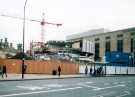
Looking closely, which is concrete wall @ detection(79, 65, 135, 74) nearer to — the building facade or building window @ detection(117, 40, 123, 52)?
the building facade

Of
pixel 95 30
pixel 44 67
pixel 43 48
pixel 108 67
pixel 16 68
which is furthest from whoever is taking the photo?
pixel 95 30

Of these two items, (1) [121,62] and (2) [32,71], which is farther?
(1) [121,62]

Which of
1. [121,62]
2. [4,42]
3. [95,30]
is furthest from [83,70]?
[95,30]

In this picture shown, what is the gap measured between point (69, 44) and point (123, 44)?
32235mm

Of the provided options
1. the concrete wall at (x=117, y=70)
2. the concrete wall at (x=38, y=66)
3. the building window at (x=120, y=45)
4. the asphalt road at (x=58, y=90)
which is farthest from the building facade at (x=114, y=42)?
the asphalt road at (x=58, y=90)

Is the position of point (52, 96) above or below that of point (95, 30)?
below

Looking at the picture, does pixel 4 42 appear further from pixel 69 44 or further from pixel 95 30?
pixel 95 30

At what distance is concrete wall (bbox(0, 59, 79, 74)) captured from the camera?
4472 cm

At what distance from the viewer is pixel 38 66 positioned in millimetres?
48375

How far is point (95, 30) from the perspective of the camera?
146m

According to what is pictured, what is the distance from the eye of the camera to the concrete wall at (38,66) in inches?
1761

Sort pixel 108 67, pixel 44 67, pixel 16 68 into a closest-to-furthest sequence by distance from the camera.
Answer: pixel 16 68, pixel 44 67, pixel 108 67

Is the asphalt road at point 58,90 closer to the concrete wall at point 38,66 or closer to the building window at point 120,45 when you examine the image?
the concrete wall at point 38,66

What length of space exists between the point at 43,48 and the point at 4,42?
16.7m
